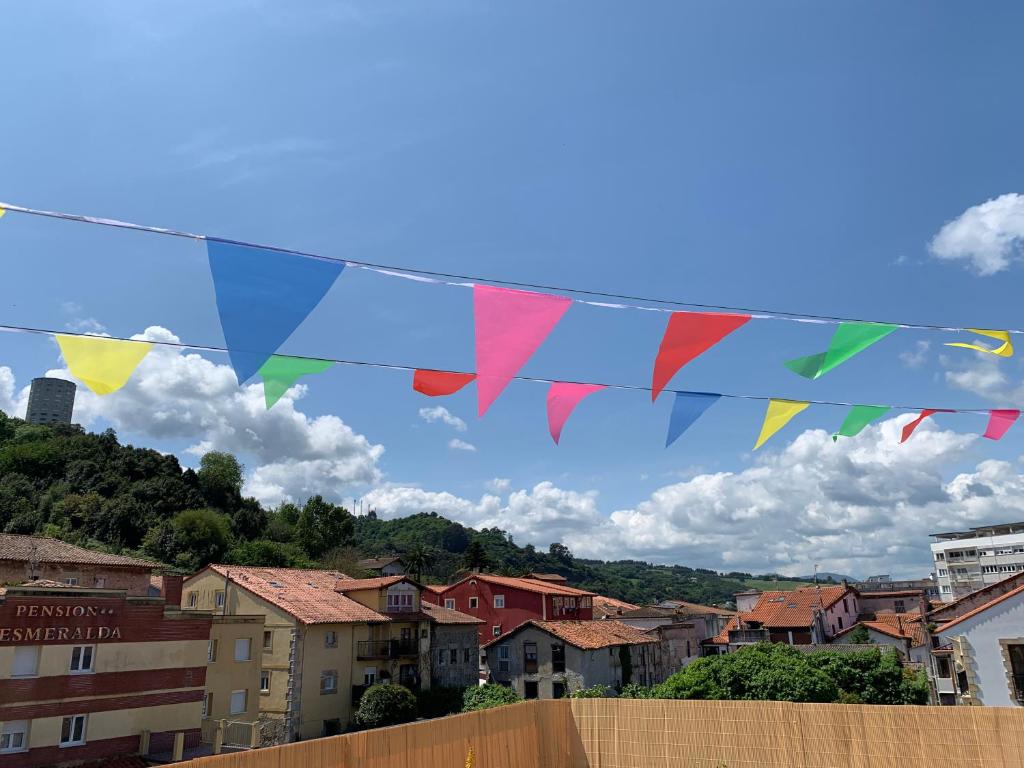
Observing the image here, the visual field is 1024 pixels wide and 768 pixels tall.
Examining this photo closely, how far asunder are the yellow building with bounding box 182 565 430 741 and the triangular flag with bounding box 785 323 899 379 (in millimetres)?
19415

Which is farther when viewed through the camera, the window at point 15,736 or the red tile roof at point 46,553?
the red tile roof at point 46,553

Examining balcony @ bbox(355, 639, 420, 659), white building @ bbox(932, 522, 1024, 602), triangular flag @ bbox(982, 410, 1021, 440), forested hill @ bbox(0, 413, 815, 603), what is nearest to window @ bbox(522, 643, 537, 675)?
balcony @ bbox(355, 639, 420, 659)

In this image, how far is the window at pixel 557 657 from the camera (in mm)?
25875

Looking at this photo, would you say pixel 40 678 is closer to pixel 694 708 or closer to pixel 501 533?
pixel 694 708

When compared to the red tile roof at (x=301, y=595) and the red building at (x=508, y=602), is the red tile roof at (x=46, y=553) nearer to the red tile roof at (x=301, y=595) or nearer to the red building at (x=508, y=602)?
the red tile roof at (x=301, y=595)

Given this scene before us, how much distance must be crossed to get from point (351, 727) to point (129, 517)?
108ft

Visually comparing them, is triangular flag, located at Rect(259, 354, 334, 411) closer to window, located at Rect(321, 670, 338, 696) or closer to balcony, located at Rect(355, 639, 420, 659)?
window, located at Rect(321, 670, 338, 696)

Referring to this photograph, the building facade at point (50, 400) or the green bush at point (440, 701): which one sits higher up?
the building facade at point (50, 400)

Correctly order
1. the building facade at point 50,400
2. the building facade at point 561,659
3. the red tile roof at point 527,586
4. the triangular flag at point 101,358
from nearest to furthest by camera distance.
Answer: the triangular flag at point 101,358
the building facade at point 561,659
the red tile roof at point 527,586
the building facade at point 50,400

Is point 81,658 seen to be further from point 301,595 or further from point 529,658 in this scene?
point 529,658

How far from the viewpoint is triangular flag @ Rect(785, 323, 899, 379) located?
234 inches

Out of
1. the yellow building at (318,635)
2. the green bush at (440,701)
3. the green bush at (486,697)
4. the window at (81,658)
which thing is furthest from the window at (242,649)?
the green bush at (486,697)

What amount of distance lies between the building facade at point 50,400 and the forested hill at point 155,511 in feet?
135

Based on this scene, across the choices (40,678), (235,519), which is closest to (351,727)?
(40,678)
